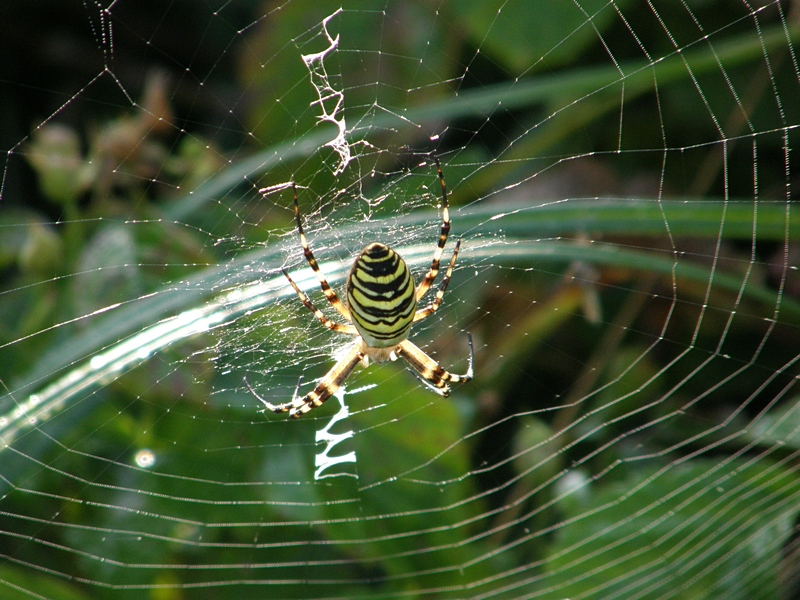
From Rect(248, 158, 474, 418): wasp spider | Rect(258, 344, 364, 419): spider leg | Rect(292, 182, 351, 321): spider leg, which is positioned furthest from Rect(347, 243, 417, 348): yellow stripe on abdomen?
Rect(258, 344, 364, 419): spider leg

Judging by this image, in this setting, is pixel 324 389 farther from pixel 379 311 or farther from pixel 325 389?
pixel 379 311

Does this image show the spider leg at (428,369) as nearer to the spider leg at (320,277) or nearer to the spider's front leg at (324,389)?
the spider's front leg at (324,389)

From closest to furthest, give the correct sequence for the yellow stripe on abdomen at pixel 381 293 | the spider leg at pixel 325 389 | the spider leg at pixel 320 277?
the yellow stripe on abdomen at pixel 381 293 → the spider leg at pixel 320 277 → the spider leg at pixel 325 389

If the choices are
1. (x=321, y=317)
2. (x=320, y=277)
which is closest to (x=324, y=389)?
(x=321, y=317)

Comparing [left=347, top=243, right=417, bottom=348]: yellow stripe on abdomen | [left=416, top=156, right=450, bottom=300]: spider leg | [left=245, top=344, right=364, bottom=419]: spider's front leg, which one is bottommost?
[left=347, top=243, right=417, bottom=348]: yellow stripe on abdomen

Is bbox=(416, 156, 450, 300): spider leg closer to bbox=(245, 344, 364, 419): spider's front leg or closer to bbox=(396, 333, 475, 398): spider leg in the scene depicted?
bbox=(396, 333, 475, 398): spider leg

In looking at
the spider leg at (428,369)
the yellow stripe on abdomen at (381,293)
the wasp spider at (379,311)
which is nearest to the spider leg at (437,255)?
the wasp spider at (379,311)

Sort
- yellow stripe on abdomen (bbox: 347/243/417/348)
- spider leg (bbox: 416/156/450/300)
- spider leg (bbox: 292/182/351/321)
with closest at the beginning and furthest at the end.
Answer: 1. yellow stripe on abdomen (bbox: 347/243/417/348)
2. spider leg (bbox: 292/182/351/321)
3. spider leg (bbox: 416/156/450/300)
